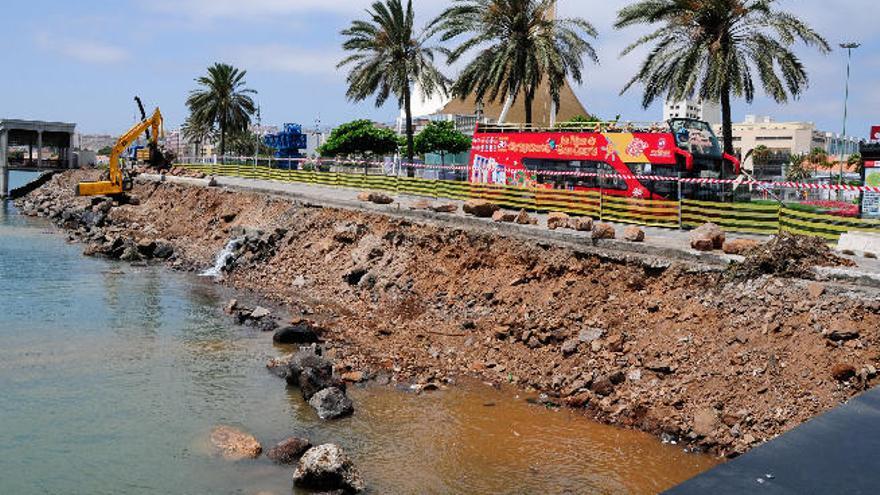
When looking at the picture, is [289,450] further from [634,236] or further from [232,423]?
[634,236]

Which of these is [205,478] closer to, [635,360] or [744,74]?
[635,360]

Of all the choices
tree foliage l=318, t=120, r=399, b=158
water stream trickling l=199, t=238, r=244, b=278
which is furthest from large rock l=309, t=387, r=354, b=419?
tree foliage l=318, t=120, r=399, b=158

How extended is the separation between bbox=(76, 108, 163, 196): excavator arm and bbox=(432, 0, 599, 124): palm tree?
88.0ft

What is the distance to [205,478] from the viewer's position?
10922 mm

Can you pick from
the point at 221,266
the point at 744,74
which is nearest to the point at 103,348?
the point at 221,266

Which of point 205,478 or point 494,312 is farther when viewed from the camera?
point 494,312

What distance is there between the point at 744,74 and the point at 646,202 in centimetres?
981

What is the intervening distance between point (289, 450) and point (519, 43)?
29394 mm

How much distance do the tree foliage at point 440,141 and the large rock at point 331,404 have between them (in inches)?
2463

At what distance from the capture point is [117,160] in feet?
172

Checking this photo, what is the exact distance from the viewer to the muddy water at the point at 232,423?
1086 centimetres

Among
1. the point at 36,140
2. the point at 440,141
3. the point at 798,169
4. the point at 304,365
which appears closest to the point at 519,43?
the point at 304,365

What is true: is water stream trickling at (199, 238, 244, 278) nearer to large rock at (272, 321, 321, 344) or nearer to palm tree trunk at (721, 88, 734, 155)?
large rock at (272, 321, 321, 344)

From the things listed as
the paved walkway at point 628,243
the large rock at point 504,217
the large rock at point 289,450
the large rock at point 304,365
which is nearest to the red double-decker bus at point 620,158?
the paved walkway at point 628,243
